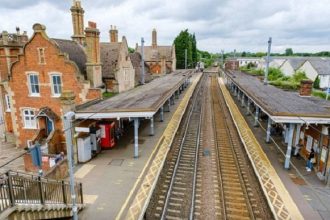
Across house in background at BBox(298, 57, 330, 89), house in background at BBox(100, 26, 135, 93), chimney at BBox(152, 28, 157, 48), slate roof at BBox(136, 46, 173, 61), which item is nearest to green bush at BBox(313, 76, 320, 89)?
house in background at BBox(298, 57, 330, 89)

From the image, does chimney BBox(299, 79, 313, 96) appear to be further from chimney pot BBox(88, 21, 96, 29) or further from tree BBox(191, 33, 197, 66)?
tree BBox(191, 33, 197, 66)

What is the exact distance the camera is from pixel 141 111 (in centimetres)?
1482

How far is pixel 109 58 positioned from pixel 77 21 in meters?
5.02

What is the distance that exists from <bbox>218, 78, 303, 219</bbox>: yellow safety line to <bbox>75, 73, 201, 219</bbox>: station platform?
562 centimetres

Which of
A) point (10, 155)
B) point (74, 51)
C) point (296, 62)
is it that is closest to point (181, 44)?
point (296, 62)

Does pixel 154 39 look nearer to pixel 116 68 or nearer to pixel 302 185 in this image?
pixel 116 68

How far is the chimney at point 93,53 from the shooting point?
1941cm

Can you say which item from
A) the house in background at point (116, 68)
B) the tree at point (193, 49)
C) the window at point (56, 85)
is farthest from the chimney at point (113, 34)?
the tree at point (193, 49)

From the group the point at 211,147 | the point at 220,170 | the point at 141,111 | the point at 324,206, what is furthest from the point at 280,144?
the point at 141,111

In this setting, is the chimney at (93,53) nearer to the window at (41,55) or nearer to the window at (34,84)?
the window at (41,55)

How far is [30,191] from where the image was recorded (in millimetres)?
7711

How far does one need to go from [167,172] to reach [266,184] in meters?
5.22

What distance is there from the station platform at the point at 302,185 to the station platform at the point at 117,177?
691cm

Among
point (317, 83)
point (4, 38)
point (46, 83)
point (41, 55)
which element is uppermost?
point (4, 38)
